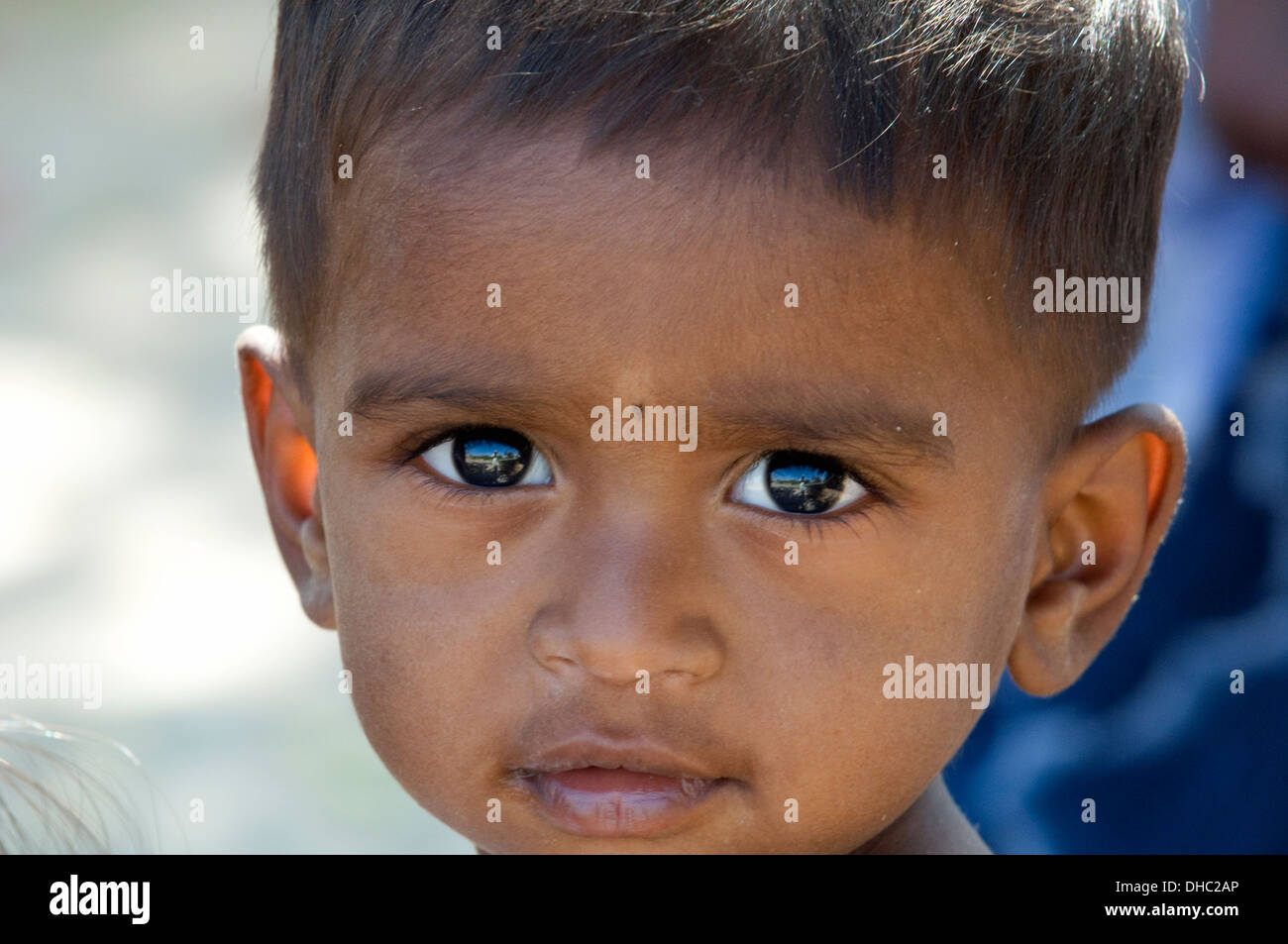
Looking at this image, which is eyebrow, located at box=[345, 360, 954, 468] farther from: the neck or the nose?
the neck

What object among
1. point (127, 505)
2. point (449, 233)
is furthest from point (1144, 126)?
point (127, 505)

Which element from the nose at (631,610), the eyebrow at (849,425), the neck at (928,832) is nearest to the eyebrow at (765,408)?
the eyebrow at (849,425)

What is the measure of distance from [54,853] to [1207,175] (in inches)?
84.4

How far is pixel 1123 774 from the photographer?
2.54 metres

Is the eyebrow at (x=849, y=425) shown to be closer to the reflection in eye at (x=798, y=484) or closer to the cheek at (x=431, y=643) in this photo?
the reflection in eye at (x=798, y=484)

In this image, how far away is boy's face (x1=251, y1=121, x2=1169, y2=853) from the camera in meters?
1.33

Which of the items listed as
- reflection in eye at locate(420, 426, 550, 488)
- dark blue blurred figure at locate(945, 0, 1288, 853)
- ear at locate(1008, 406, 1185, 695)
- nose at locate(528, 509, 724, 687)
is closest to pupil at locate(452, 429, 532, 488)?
reflection in eye at locate(420, 426, 550, 488)

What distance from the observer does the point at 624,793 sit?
139cm

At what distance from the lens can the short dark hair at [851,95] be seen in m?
1.35

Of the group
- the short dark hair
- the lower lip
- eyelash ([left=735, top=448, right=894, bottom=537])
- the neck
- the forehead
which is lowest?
the neck

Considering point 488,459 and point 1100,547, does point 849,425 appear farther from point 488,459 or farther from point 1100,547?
point 1100,547

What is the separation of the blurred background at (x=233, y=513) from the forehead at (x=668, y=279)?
557mm

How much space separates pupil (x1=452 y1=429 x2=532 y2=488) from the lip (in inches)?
10.0
